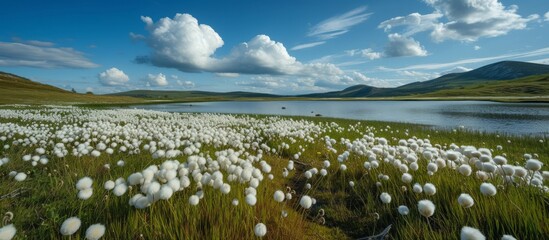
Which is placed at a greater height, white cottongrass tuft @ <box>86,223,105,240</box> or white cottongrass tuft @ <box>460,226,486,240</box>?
white cottongrass tuft @ <box>460,226,486,240</box>

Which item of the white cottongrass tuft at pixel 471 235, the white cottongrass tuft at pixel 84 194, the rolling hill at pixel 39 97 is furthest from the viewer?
the rolling hill at pixel 39 97

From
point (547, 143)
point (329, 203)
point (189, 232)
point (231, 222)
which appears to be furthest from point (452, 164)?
point (547, 143)

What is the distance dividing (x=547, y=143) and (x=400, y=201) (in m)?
13.0

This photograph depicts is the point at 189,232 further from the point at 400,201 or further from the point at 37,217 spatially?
the point at 400,201

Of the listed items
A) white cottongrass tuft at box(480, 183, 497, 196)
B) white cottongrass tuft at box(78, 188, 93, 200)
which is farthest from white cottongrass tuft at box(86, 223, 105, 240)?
white cottongrass tuft at box(480, 183, 497, 196)

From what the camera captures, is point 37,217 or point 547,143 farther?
point 547,143

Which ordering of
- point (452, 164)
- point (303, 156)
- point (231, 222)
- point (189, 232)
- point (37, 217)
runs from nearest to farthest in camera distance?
point (189, 232), point (231, 222), point (37, 217), point (452, 164), point (303, 156)

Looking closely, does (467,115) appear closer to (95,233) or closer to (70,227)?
(95,233)

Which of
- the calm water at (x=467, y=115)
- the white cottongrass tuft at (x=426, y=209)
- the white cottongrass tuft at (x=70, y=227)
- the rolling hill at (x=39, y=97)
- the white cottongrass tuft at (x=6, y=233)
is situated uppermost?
the rolling hill at (x=39, y=97)

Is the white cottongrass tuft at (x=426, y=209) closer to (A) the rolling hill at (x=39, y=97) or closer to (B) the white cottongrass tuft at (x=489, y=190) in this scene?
(B) the white cottongrass tuft at (x=489, y=190)

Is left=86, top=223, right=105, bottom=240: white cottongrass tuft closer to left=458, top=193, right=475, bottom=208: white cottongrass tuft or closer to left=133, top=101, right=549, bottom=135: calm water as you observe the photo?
left=458, top=193, right=475, bottom=208: white cottongrass tuft

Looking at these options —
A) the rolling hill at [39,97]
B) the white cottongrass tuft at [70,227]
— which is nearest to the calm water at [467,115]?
the white cottongrass tuft at [70,227]

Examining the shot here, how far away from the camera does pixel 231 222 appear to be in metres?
3.54

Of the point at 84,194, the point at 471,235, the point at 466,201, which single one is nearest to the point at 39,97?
the point at 84,194
